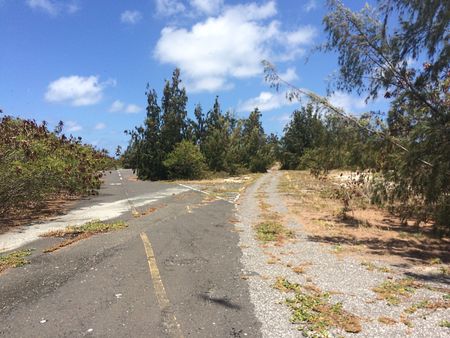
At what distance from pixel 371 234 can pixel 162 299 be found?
7.95 meters

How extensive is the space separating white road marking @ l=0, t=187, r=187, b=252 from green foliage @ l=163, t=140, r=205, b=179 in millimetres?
20937

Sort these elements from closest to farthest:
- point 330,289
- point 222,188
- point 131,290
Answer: point 131,290 < point 330,289 < point 222,188

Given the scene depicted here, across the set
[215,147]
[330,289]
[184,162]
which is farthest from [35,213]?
[215,147]

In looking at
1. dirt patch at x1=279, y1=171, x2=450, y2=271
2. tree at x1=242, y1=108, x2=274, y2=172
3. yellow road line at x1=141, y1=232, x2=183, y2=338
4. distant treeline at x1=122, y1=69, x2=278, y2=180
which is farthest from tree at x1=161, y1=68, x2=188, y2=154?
yellow road line at x1=141, y1=232, x2=183, y2=338

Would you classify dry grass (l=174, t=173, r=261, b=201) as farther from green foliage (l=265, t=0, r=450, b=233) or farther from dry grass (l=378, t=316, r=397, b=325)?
dry grass (l=378, t=316, r=397, b=325)

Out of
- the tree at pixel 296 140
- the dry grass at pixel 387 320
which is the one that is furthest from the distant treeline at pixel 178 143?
the dry grass at pixel 387 320

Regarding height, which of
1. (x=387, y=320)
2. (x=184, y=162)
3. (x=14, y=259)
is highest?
(x=184, y=162)

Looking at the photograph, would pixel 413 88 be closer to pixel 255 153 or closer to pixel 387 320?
pixel 387 320

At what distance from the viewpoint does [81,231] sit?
34.9ft

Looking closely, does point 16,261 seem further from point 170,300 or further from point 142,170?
point 142,170

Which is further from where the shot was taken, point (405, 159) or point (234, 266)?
point (405, 159)

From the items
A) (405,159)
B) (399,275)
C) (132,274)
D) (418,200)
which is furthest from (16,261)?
(418,200)

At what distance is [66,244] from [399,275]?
Answer: 6.70 meters

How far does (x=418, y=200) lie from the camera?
13086mm
